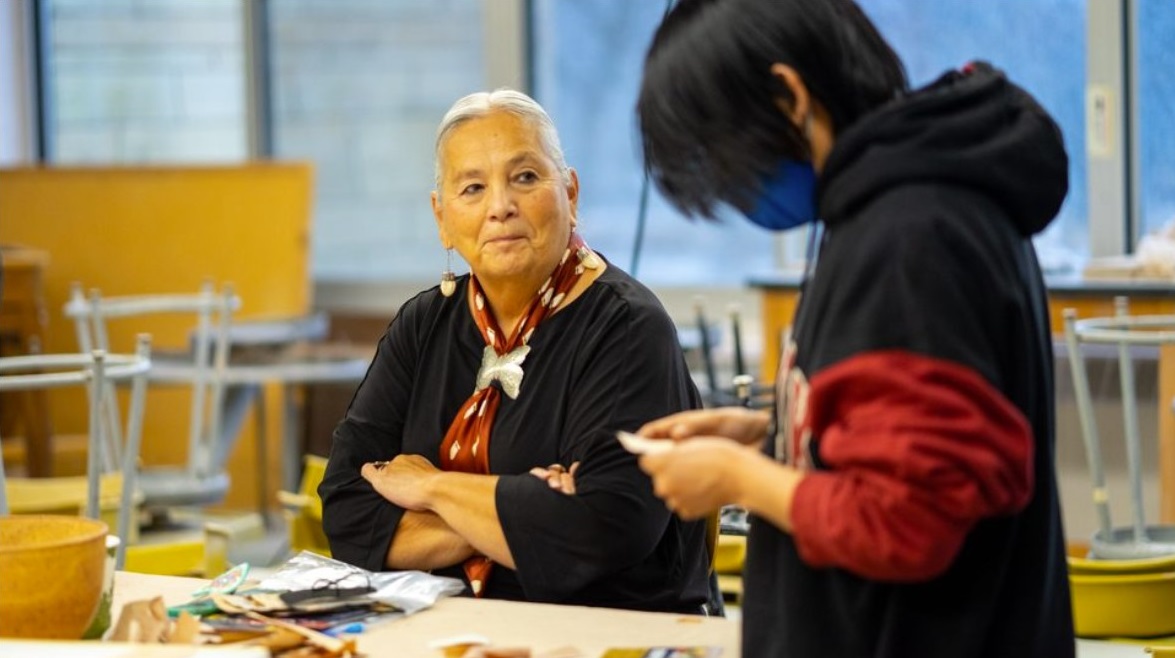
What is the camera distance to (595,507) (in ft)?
6.12

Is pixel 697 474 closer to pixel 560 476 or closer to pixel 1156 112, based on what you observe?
pixel 560 476

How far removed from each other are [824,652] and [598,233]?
156 inches

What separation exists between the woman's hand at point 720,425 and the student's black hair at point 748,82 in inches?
8.1

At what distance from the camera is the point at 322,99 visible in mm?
5727

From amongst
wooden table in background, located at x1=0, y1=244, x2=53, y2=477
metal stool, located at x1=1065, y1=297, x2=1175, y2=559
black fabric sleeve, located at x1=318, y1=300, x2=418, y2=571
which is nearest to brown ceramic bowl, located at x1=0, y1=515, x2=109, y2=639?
black fabric sleeve, located at x1=318, y1=300, x2=418, y2=571

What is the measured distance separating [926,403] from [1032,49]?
334 centimetres

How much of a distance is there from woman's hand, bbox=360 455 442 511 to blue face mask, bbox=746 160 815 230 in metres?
0.74

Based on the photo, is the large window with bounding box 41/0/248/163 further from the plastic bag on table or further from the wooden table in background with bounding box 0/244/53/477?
the plastic bag on table

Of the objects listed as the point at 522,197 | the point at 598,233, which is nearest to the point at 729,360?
the point at 598,233

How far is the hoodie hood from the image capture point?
3.98 ft

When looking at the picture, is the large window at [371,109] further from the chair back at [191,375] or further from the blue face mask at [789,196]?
the blue face mask at [789,196]

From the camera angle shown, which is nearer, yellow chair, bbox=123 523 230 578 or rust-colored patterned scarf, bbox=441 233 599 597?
rust-colored patterned scarf, bbox=441 233 599 597

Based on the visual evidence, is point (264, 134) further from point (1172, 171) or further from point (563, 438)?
point (563, 438)

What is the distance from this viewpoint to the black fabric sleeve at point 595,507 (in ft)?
6.11
